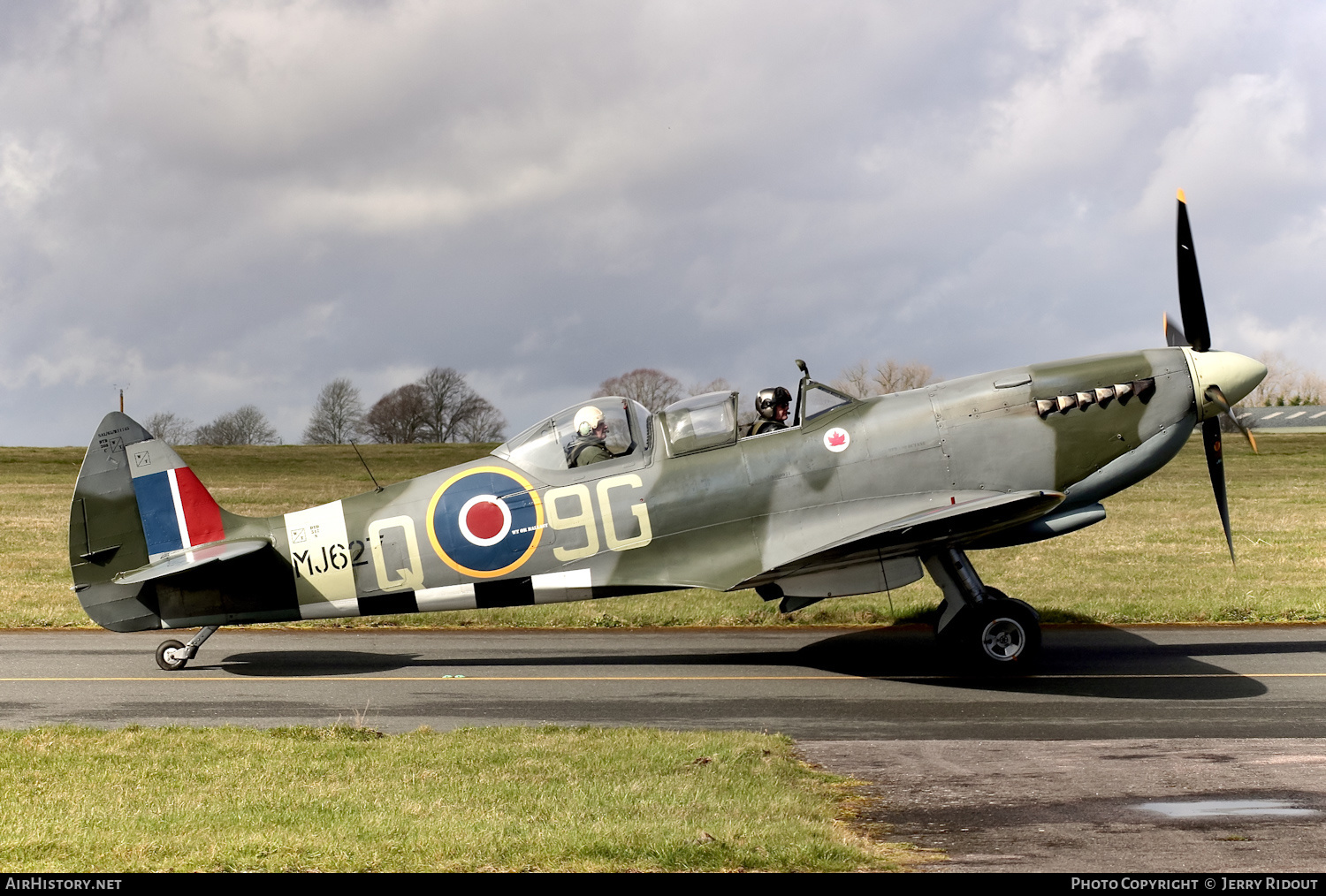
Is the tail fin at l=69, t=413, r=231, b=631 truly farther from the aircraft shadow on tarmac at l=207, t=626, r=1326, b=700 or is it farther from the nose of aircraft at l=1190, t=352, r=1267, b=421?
the nose of aircraft at l=1190, t=352, r=1267, b=421

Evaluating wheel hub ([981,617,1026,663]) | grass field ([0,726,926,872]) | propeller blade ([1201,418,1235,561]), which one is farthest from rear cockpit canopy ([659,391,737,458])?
propeller blade ([1201,418,1235,561])

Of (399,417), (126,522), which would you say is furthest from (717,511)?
(399,417)

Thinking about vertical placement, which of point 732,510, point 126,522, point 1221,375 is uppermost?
point 126,522

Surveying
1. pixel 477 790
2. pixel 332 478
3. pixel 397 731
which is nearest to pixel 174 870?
pixel 477 790

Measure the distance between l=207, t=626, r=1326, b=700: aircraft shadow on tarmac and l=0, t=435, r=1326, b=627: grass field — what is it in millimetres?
1389

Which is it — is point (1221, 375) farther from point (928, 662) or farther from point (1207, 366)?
point (928, 662)

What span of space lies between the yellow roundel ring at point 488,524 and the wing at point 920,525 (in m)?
2.19

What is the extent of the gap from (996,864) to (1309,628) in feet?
32.2

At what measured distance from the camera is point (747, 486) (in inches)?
400

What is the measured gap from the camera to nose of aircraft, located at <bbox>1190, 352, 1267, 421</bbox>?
1043cm

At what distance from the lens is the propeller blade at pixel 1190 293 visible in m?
11.0

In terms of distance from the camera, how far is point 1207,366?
10477mm

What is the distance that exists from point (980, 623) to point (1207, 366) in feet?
11.3

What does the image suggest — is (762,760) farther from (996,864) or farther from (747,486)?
(747,486)
